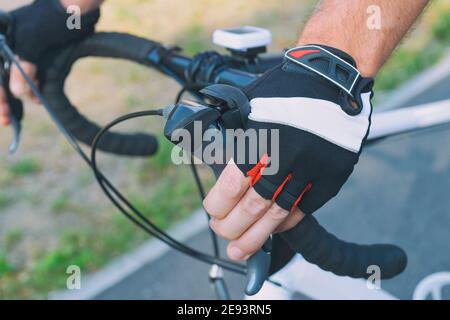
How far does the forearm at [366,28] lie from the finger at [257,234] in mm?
322

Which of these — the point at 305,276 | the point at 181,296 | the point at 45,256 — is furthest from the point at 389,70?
the point at 305,276

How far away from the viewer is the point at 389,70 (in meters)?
5.11

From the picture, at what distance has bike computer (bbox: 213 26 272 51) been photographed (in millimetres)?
1524

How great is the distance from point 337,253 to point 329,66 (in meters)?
0.37

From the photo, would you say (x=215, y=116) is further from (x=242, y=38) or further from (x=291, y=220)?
(x=242, y=38)

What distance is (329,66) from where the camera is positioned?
3.41 feet

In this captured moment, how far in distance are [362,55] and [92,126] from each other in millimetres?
896

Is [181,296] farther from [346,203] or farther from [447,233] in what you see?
[447,233]

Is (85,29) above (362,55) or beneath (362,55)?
beneath

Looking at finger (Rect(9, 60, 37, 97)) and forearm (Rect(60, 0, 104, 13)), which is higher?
forearm (Rect(60, 0, 104, 13))

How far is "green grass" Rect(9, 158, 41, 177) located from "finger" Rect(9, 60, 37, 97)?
250cm

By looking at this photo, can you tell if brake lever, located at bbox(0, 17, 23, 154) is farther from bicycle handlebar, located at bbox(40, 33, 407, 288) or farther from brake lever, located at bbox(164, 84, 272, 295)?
brake lever, located at bbox(164, 84, 272, 295)

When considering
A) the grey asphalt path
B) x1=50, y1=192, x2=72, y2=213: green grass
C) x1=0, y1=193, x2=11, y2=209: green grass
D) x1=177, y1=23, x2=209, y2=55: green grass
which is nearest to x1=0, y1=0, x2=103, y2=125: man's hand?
the grey asphalt path

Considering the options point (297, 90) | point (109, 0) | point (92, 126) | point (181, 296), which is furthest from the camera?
point (109, 0)
